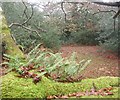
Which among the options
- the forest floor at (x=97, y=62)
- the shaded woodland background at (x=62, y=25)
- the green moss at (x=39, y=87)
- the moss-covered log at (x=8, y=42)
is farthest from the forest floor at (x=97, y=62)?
the green moss at (x=39, y=87)

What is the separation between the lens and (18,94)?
3.44 metres

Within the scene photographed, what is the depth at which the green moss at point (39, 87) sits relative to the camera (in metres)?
3.47

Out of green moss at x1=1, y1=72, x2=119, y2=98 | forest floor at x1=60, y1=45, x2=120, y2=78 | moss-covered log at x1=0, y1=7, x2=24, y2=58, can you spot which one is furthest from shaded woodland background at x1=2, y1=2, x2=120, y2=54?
green moss at x1=1, y1=72, x2=119, y2=98

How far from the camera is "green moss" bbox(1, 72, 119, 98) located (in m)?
3.47

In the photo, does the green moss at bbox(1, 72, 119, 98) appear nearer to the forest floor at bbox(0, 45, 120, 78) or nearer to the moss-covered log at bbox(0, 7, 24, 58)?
the moss-covered log at bbox(0, 7, 24, 58)

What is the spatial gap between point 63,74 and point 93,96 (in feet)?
3.07

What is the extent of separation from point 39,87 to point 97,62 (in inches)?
301

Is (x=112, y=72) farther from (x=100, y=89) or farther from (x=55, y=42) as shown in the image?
(x=100, y=89)

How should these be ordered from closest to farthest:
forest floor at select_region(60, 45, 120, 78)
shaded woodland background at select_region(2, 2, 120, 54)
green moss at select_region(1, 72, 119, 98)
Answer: green moss at select_region(1, 72, 119, 98)
forest floor at select_region(60, 45, 120, 78)
shaded woodland background at select_region(2, 2, 120, 54)

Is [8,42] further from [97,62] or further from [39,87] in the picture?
[97,62]

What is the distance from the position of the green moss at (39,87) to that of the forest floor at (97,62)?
448 centimetres

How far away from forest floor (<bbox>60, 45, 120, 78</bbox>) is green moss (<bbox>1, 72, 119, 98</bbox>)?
14.7 ft

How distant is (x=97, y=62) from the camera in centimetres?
1106

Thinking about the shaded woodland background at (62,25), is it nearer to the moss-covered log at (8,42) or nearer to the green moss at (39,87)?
the moss-covered log at (8,42)
